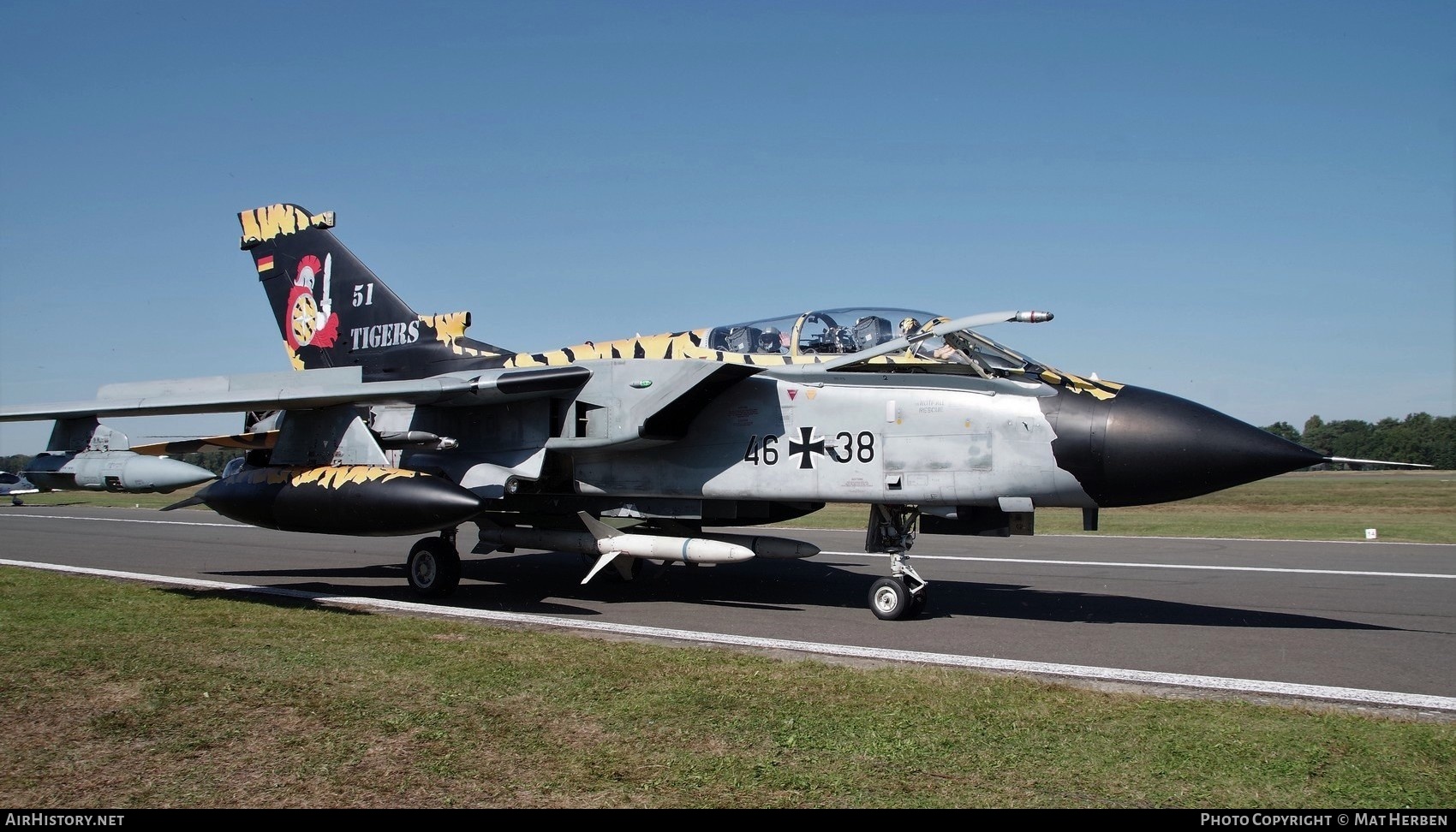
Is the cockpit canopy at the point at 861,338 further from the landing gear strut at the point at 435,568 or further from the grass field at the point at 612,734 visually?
the landing gear strut at the point at 435,568

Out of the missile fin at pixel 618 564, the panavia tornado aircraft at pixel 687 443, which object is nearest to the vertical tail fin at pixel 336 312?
the panavia tornado aircraft at pixel 687 443

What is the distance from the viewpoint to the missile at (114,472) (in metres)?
12.3

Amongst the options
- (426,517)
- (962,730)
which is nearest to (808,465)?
(426,517)

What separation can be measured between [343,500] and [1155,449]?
26.5 feet

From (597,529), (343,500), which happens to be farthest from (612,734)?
(343,500)

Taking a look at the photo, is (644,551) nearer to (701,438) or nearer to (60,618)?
(701,438)

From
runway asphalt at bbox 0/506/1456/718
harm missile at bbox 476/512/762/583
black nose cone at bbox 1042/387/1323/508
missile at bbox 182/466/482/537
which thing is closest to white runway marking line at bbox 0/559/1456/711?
runway asphalt at bbox 0/506/1456/718

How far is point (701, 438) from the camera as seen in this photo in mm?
10719

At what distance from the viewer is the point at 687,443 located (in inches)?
426

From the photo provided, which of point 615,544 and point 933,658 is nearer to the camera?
point 933,658

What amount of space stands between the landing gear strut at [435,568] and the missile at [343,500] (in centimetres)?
127

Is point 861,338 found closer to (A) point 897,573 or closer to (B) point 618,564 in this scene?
(A) point 897,573

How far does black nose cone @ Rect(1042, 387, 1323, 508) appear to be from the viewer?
26.3 ft

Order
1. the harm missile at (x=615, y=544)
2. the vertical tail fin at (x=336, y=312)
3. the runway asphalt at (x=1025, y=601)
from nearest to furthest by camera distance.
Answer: the runway asphalt at (x=1025, y=601), the harm missile at (x=615, y=544), the vertical tail fin at (x=336, y=312)
